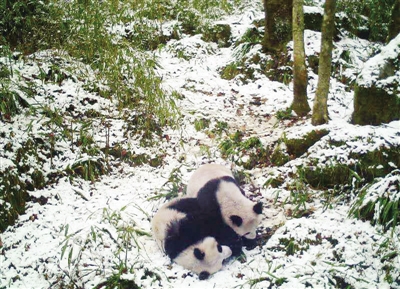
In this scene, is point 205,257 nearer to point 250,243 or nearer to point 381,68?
point 250,243

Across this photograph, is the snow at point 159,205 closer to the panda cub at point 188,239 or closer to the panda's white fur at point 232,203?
the panda cub at point 188,239

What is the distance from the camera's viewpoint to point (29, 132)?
434 centimetres

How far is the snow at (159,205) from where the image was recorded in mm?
3066

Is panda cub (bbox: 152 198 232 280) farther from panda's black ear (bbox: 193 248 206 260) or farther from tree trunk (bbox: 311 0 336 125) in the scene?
tree trunk (bbox: 311 0 336 125)

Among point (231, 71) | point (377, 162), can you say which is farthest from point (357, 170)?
point (231, 71)

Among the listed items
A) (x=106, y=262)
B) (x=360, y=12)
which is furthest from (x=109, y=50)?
(x=360, y=12)

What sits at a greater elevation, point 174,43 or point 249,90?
point 174,43

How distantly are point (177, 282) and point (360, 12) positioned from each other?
26.3ft

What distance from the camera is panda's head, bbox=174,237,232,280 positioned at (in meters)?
3.11

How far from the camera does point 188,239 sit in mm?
3295

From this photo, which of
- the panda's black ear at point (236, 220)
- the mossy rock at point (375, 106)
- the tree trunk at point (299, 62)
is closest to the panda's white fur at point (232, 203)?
the panda's black ear at point (236, 220)

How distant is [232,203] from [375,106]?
7.78 ft

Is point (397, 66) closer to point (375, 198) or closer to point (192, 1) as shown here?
point (375, 198)

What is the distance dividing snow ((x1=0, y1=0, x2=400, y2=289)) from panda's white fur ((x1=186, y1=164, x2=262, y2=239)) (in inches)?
11.9
